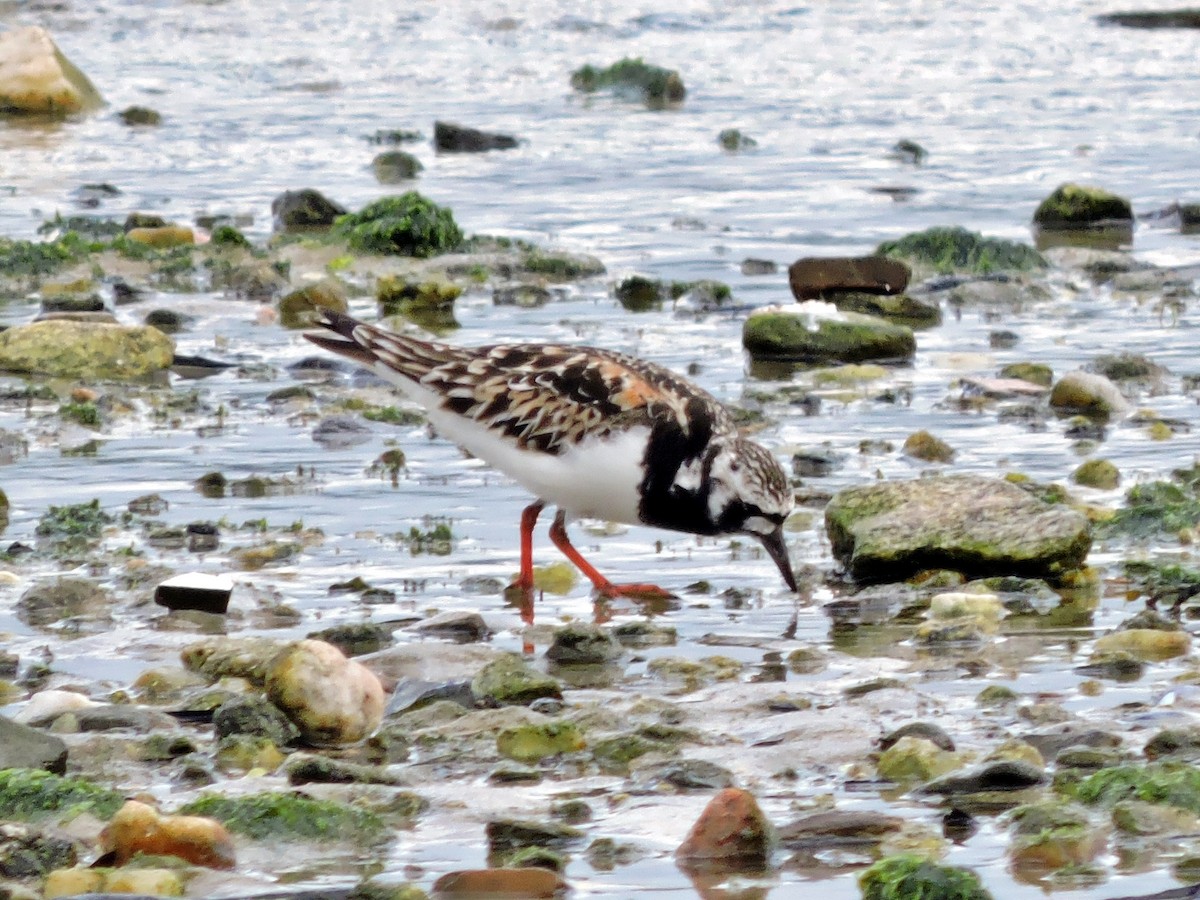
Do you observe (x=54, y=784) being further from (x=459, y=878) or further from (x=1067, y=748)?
(x=1067, y=748)

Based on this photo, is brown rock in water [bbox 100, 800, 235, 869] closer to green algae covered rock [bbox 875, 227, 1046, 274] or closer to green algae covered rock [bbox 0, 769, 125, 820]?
green algae covered rock [bbox 0, 769, 125, 820]

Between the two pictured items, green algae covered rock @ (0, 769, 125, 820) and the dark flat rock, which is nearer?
green algae covered rock @ (0, 769, 125, 820)

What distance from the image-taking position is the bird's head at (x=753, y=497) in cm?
689

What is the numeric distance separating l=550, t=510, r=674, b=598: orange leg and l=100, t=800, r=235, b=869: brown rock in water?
269 centimetres

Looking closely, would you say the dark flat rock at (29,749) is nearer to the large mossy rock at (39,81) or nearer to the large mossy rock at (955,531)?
the large mossy rock at (955,531)

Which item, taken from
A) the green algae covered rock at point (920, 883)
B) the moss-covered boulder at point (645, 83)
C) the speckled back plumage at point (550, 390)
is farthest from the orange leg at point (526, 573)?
the moss-covered boulder at point (645, 83)

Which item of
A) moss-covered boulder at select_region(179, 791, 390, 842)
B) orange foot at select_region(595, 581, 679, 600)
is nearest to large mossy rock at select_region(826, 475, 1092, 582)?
orange foot at select_region(595, 581, 679, 600)

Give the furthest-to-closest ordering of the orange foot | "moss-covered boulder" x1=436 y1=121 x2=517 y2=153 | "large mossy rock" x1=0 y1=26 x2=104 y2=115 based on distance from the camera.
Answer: "large mossy rock" x1=0 y1=26 x2=104 y2=115 → "moss-covered boulder" x1=436 y1=121 x2=517 y2=153 → the orange foot

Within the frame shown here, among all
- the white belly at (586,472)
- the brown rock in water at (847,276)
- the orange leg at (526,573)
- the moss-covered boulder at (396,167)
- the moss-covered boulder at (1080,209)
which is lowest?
the orange leg at (526,573)

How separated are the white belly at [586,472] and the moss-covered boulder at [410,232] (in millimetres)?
5642

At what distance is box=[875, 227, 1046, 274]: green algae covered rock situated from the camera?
12562 mm

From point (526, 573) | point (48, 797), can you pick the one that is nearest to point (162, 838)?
point (48, 797)

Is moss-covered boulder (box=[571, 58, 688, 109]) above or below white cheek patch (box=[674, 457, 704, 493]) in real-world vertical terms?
above

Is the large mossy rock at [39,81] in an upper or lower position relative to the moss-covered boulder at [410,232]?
upper
